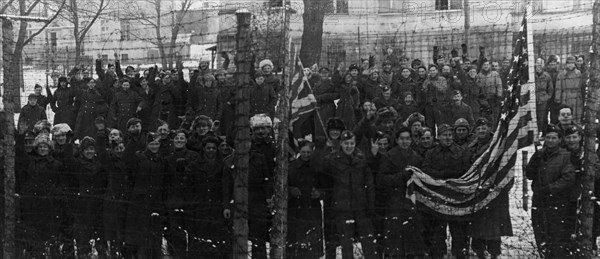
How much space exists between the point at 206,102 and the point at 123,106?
1630mm

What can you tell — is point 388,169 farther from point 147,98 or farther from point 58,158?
point 147,98

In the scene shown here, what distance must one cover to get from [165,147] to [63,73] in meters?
7.12

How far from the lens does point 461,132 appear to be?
7.45m

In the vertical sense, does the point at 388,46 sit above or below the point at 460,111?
above

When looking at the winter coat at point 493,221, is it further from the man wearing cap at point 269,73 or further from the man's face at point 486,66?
the man's face at point 486,66

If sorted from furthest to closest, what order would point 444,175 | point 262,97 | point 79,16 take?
point 79,16, point 262,97, point 444,175

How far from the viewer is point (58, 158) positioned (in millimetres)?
7125

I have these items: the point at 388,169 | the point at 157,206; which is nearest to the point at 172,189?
the point at 157,206

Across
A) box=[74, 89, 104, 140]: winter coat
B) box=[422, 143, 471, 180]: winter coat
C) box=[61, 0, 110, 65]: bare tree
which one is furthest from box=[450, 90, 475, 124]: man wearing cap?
box=[74, 89, 104, 140]: winter coat

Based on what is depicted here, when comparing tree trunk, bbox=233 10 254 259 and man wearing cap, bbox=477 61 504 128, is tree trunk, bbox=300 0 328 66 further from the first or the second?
tree trunk, bbox=233 10 254 259

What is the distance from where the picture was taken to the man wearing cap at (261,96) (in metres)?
10.2

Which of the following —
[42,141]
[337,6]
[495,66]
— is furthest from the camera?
[337,6]

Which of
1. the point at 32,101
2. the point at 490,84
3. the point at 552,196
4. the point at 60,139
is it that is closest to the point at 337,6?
the point at 490,84

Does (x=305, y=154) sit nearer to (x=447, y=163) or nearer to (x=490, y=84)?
(x=447, y=163)
